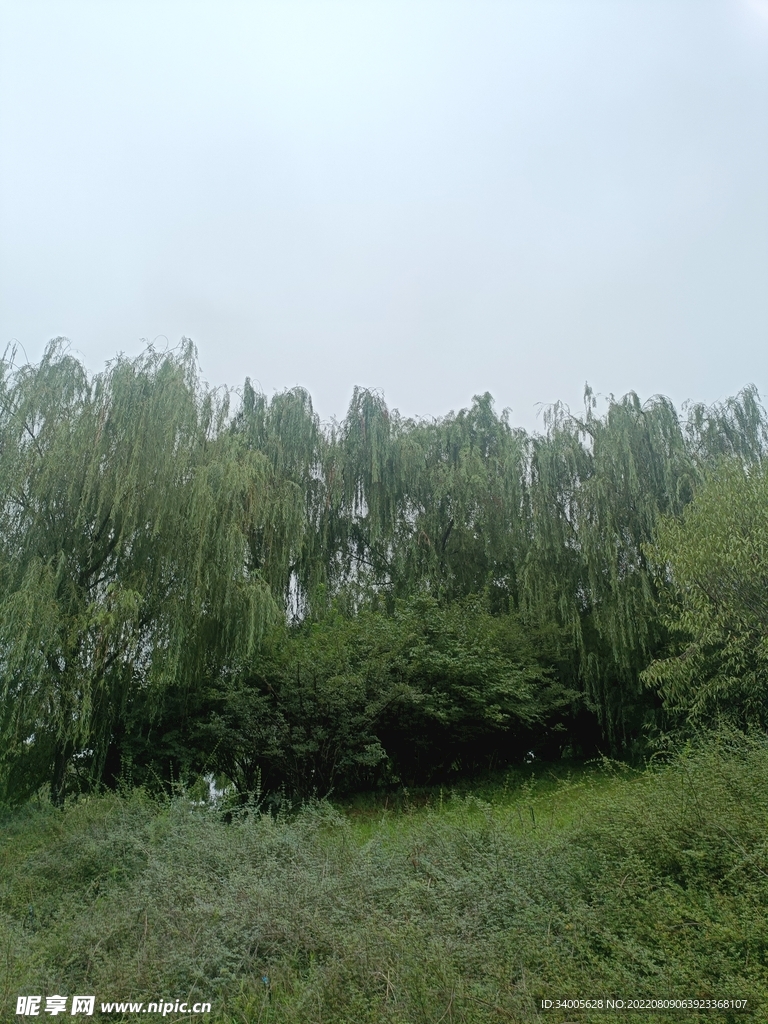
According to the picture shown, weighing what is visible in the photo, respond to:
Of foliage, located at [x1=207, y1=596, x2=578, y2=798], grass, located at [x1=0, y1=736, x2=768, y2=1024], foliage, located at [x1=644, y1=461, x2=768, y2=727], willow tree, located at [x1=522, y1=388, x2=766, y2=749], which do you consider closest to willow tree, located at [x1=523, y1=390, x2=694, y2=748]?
willow tree, located at [x1=522, y1=388, x2=766, y2=749]

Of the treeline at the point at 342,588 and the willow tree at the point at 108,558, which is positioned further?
the treeline at the point at 342,588

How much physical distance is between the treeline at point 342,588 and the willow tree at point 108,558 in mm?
34

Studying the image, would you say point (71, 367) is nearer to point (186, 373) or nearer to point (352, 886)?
point (186, 373)

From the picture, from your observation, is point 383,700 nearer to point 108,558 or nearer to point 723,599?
point 108,558

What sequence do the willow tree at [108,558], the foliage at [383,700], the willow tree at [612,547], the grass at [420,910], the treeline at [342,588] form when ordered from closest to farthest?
the grass at [420,910], the willow tree at [108,558], the treeline at [342,588], the foliage at [383,700], the willow tree at [612,547]

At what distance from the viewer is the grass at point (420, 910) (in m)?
4.09

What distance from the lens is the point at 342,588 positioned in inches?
581

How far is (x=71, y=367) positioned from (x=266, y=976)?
9216 millimetres

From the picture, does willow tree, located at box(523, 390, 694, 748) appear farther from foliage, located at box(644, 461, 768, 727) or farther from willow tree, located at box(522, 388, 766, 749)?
foliage, located at box(644, 461, 768, 727)

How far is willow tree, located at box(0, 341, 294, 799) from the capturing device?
30.9 ft

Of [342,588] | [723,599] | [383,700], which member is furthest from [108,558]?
[723,599]

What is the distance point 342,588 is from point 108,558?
5.36 meters

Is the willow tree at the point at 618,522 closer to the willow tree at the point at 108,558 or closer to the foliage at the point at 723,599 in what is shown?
the foliage at the point at 723,599

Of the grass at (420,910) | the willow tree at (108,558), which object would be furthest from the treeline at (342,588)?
the grass at (420,910)
